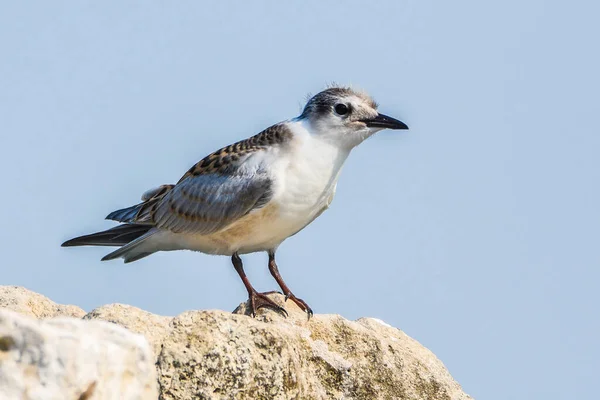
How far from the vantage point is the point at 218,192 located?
12.8 metres

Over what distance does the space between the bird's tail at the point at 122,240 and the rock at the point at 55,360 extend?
764 centimetres

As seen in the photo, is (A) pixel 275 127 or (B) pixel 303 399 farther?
(A) pixel 275 127

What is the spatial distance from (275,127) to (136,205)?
2.60 metres

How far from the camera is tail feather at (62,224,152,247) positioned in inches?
554

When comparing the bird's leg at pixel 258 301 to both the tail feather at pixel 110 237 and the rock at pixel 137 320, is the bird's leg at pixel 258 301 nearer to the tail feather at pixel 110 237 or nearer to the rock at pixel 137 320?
the rock at pixel 137 320

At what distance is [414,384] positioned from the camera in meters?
10.0

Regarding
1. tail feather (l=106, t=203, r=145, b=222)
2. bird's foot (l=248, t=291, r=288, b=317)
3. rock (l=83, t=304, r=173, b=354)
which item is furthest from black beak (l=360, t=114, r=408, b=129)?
rock (l=83, t=304, r=173, b=354)

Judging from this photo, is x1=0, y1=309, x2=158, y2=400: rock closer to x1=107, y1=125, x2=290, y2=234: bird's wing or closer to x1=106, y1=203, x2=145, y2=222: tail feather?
x1=107, y1=125, x2=290, y2=234: bird's wing

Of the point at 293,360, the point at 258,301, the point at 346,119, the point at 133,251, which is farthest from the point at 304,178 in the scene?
the point at 293,360

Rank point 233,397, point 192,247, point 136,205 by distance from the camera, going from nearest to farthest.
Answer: point 233,397 → point 192,247 → point 136,205

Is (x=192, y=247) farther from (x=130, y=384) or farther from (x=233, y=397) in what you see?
(x=130, y=384)

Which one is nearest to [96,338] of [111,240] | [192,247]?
[192,247]

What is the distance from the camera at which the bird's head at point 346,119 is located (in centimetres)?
1265

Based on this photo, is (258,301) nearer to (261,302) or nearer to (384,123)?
(261,302)
